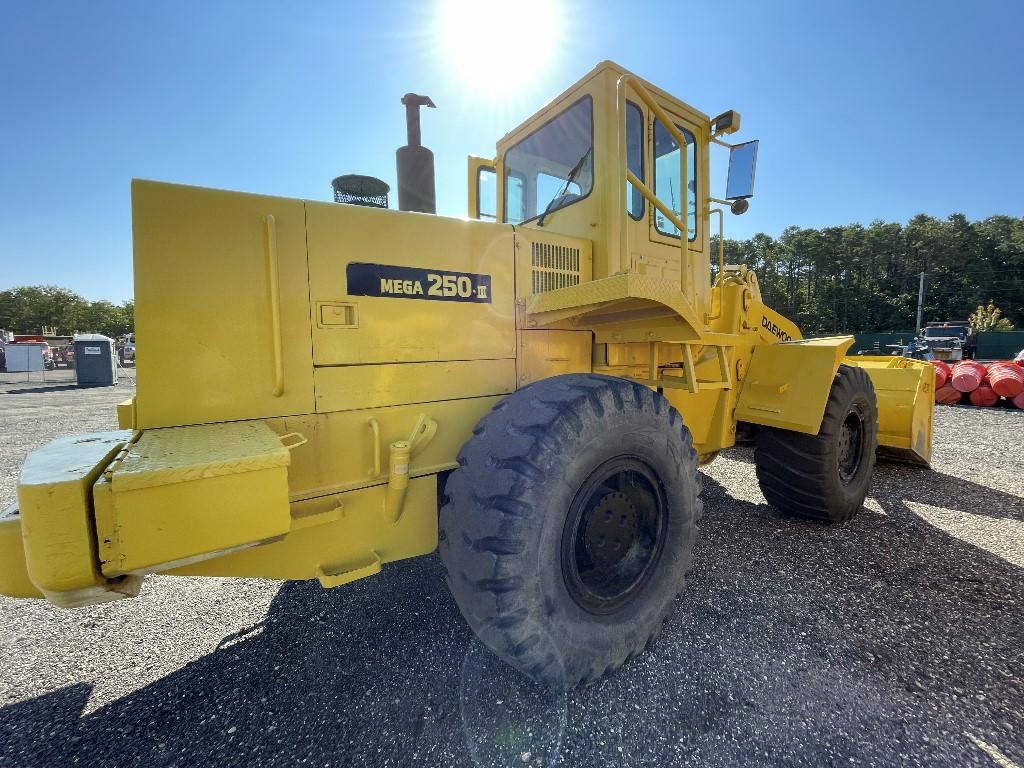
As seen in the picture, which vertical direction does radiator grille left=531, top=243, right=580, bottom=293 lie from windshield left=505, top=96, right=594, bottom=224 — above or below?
below

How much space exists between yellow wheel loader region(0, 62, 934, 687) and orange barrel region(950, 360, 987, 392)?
476 inches

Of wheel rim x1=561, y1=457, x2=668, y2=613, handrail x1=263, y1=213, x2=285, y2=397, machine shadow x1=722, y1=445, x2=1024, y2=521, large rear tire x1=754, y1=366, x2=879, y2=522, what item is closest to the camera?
handrail x1=263, y1=213, x2=285, y2=397

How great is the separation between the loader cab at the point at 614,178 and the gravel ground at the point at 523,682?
2121 mm

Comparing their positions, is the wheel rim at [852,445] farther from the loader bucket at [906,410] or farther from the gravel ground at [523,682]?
the loader bucket at [906,410]

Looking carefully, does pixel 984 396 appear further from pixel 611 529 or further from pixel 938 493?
pixel 611 529

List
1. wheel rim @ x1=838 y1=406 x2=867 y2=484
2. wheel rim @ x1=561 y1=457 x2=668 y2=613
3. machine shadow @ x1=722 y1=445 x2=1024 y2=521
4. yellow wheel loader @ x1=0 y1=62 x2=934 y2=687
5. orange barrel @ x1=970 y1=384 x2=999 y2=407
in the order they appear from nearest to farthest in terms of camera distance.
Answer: yellow wheel loader @ x1=0 y1=62 x2=934 y2=687
wheel rim @ x1=561 y1=457 x2=668 y2=613
wheel rim @ x1=838 y1=406 x2=867 y2=484
machine shadow @ x1=722 y1=445 x2=1024 y2=521
orange barrel @ x1=970 y1=384 x2=999 y2=407

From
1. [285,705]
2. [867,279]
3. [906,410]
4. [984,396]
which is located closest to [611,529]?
[285,705]

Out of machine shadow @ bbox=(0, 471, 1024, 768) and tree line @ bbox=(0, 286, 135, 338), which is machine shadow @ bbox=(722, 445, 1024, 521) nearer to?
machine shadow @ bbox=(0, 471, 1024, 768)

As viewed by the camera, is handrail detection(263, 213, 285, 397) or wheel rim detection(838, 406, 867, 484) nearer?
handrail detection(263, 213, 285, 397)

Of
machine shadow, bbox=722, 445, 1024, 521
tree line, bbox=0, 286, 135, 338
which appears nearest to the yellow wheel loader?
machine shadow, bbox=722, 445, 1024, 521

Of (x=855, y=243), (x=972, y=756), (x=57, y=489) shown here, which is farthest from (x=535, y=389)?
(x=855, y=243)

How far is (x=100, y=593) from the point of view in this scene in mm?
1476

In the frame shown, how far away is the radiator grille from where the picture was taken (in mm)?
2773

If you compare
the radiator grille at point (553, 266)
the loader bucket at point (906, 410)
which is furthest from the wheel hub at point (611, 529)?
the loader bucket at point (906, 410)
